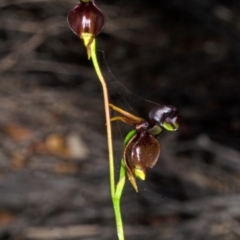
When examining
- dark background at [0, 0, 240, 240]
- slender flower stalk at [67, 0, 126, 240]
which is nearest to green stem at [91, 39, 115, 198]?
slender flower stalk at [67, 0, 126, 240]

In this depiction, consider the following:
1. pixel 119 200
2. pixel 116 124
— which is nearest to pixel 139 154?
pixel 119 200

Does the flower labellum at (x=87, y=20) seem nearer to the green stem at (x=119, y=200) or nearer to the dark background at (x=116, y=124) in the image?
the green stem at (x=119, y=200)

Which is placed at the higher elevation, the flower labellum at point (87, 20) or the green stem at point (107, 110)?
the flower labellum at point (87, 20)

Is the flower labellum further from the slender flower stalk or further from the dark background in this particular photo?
the dark background

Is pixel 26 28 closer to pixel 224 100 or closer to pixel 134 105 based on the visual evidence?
pixel 134 105

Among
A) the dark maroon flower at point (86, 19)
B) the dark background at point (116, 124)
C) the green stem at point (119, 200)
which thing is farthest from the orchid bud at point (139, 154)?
the dark background at point (116, 124)

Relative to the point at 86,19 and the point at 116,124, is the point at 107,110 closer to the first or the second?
the point at 86,19
